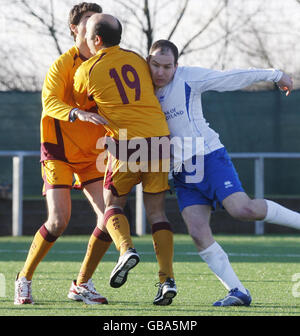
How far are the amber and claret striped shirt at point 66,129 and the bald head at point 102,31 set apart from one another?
0.32 m

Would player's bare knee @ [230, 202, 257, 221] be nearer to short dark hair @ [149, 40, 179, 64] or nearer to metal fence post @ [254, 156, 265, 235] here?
short dark hair @ [149, 40, 179, 64]

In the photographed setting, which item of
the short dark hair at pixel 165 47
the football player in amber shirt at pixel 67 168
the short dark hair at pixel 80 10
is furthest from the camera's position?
the short dark hair at pixel 80 10

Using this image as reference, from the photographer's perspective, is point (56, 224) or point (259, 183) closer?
point (56, 224)

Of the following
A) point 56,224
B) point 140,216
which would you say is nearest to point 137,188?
point 140,216

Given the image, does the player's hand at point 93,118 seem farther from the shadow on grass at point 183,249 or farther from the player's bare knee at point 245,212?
the shadow on grass at point 183,249

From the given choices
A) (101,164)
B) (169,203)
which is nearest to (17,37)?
(169,203)

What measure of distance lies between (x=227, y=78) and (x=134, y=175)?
0.87m

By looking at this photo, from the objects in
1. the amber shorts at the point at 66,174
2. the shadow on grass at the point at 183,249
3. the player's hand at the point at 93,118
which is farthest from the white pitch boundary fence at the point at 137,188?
the player's hand at the point at 93,118

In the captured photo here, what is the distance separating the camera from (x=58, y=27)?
53.3 ft

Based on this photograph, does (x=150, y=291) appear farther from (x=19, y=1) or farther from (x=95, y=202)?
(x=19, y=1)

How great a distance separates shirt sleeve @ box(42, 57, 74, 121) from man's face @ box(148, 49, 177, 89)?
593 mm

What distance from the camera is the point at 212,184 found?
5324mm

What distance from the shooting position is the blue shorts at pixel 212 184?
5297 mm

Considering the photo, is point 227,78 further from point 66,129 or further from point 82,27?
point 66,129
